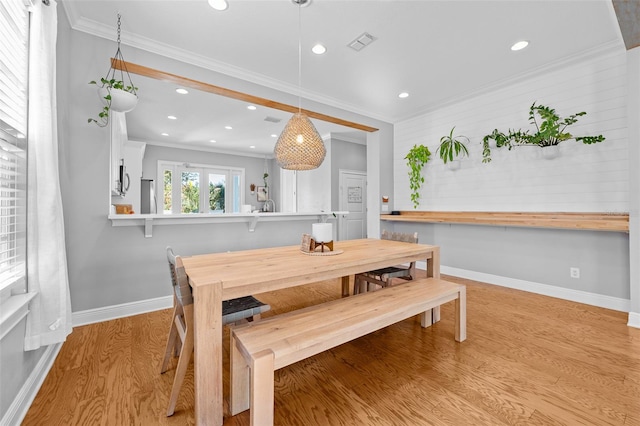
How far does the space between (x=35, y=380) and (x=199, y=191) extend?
6.03 meters

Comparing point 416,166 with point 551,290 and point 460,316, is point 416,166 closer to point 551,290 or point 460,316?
point 551,290

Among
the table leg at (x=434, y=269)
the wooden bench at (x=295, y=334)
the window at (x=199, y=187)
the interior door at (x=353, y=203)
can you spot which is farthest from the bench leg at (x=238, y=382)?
the window at (x=199, y=187)

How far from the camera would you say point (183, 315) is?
163 cm

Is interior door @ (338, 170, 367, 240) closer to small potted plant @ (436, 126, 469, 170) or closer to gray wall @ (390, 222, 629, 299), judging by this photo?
gray wall @ (390, 222, 629, 299)

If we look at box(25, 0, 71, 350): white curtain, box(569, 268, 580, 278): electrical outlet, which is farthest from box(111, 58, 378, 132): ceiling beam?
box(569, 268, 580, 278): electrical outlet

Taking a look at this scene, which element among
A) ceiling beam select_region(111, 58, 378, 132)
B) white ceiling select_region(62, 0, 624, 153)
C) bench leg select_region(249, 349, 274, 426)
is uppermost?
white ceiling select_region(62, 0, 624, 153)

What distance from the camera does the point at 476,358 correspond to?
6.24ft

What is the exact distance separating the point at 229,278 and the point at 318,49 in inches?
100

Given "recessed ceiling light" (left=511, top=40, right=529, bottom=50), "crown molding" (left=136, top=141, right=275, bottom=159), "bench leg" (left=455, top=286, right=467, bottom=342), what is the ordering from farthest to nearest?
"crown molding" (left=136, top=141, right=275, bottom=159) → "recessed ceiling light" (left=511, top=40, right=529, bottom=50) → "bench leg" (left=455, top=286, right=467, bottom=342)

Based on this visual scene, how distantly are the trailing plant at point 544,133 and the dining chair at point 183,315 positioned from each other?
3.54 metres

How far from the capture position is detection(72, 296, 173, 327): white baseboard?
2424mm

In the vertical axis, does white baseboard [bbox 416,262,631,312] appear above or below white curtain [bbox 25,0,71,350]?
below

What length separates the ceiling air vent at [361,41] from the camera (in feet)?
8.63

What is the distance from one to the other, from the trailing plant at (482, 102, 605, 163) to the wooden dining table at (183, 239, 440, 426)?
235cm
